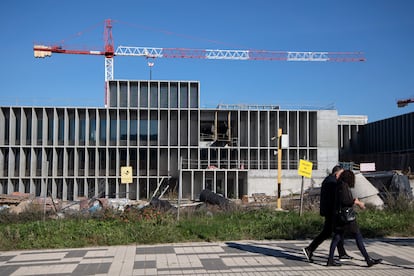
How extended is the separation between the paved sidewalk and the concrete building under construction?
38.8 meters

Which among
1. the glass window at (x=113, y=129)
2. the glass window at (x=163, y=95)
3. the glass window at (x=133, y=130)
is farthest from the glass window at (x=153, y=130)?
the glass window at (x=113, y=129)

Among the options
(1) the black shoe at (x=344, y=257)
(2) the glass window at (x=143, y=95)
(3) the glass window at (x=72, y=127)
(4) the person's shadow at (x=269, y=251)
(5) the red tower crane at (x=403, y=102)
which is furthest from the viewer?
(5) the red tower crane at (x=403, y=102)

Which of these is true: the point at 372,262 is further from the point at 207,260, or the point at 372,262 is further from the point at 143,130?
the point at 143,130

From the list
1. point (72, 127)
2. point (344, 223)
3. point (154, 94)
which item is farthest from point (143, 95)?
point (344, 223)

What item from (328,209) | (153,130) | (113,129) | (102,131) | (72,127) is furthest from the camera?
(153,130)

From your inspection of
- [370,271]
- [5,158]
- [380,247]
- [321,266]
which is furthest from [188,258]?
[5,158]

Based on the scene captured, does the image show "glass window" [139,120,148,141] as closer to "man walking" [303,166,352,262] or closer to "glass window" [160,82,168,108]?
"glass window" [160,82,168,108]

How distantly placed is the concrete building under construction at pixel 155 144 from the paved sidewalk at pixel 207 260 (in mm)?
38847

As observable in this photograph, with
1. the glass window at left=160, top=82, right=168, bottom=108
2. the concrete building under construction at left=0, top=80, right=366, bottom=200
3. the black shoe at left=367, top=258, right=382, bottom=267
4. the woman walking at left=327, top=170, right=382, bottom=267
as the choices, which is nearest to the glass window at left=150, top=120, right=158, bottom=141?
the concrete building under construction at left=0, top=80, right=366, bottom=200

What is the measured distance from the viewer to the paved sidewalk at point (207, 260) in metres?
8.30

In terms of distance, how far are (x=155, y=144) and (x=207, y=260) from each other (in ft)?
145

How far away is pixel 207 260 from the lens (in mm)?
9211

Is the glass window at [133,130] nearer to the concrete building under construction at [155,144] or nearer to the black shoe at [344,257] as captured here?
the concrete building under construction at [155,144]

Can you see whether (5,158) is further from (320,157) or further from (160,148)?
(320,157)
